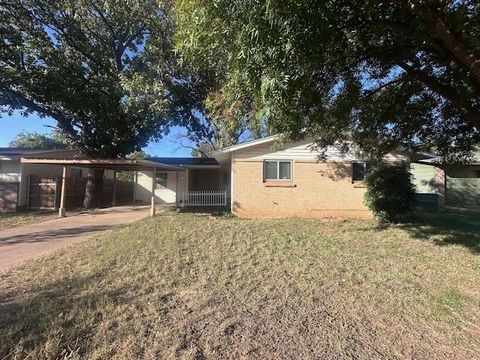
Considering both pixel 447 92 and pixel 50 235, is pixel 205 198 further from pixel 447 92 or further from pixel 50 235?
pixel 447 92

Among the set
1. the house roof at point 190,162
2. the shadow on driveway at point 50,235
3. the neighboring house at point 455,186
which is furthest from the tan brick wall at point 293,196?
the neighboring house at point 455,186

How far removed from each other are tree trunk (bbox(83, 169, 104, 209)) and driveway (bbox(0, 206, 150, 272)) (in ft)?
16.7

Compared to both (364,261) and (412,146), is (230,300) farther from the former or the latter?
(412,146)

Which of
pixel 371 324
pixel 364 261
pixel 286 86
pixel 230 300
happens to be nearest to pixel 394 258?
pixel 364 261

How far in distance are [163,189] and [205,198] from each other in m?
5.75

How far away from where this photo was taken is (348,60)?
6.65m

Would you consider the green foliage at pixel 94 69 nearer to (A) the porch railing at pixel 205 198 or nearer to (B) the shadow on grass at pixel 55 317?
(A) the porch railing at pixel 205 198

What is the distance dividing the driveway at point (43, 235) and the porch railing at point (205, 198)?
5.86 m

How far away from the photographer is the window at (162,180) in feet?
87.1

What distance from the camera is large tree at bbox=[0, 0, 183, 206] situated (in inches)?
696

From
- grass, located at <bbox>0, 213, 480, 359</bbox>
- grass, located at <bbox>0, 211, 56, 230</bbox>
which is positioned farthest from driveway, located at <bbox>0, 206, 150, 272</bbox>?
grass, located at <bbox>0, 213, 480, 359</bbox>

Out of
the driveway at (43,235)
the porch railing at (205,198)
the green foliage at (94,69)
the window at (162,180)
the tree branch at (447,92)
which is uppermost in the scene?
the green foliage at (94,69)

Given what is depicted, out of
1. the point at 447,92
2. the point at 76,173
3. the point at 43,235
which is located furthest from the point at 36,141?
the point at 447,92

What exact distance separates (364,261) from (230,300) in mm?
3709
